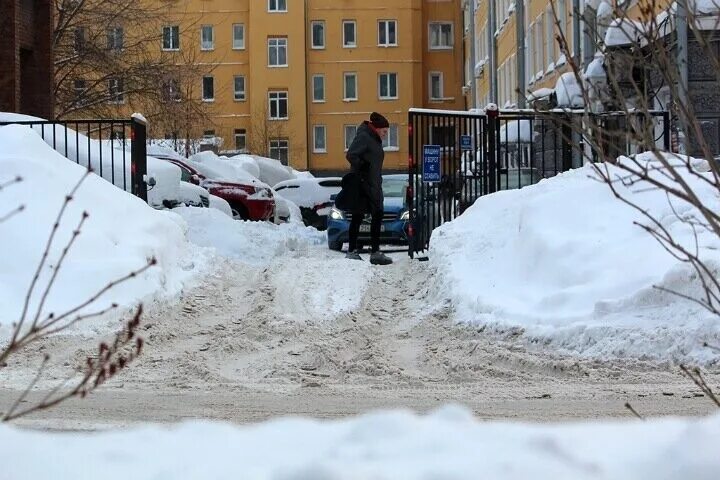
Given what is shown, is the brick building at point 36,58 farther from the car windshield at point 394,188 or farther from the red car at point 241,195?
the car windshield at point 394,188

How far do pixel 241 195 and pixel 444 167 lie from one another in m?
10.9

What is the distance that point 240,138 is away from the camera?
222 feet

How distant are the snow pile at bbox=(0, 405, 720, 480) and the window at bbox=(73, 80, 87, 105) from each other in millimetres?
27448

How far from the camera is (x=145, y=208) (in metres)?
14.4

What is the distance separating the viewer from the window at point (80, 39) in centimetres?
3050

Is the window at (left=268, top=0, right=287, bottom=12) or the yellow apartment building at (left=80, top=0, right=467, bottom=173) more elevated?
the window at (left=268, top=0, right=287, bottom=12)

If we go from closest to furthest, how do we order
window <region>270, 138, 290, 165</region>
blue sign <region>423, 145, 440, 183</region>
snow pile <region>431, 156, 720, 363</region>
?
snow pile <region>431, 156, 720, 363</region>
blue sign <region>423, 145, 440, 183</region>
window <region>270, 138, 290, 165</region>

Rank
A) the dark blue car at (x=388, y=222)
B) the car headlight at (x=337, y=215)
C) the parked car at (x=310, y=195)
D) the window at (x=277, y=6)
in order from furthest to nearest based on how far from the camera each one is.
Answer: the window at (x=277, y=6), the parked car at (x=310, y=195), the car headlight at (x=337, y=215), the dark blue car at (x=388, y=222)

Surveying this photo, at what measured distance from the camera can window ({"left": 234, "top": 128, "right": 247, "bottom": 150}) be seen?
221ft

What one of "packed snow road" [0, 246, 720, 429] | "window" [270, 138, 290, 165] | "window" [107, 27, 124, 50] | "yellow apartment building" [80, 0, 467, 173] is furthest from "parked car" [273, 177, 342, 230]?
"window" [270, 138, 290, 165]

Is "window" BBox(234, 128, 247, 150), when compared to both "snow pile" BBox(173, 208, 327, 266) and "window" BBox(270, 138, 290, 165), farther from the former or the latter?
"snow pile" BBox(173, 208, 327, 266)

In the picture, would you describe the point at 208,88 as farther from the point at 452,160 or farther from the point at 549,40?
the point at 452,160

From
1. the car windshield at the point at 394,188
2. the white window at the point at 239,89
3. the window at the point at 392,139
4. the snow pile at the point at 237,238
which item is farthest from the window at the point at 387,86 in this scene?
the snow pile at the point at 237,238

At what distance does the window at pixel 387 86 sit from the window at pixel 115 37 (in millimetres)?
35360
